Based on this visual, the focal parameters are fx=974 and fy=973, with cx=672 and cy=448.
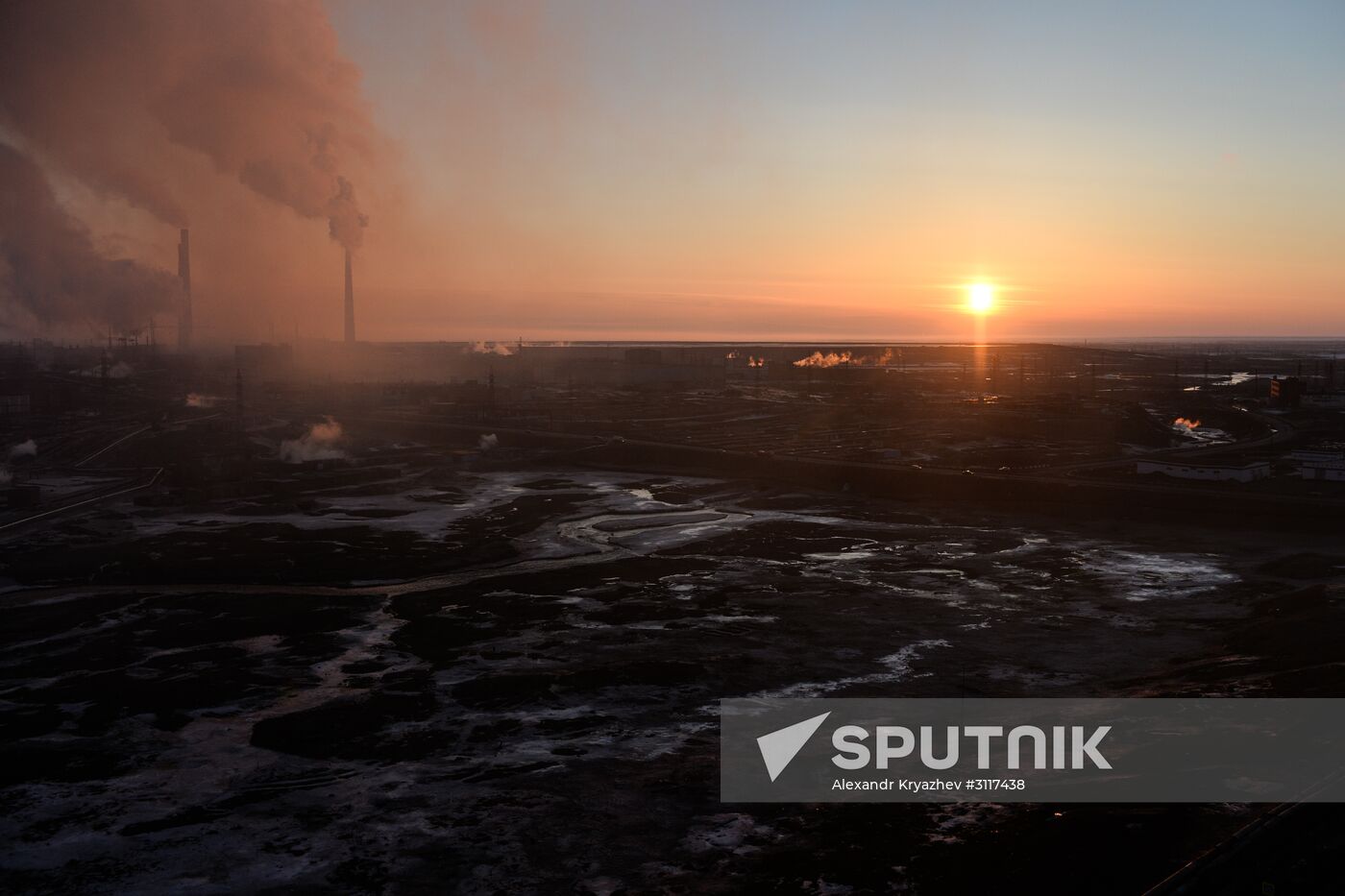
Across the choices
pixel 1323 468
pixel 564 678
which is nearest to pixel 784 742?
pixel 564 678

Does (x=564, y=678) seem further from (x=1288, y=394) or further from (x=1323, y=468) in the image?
(x=1288, y=394)

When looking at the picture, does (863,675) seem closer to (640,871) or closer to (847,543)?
(640,871)

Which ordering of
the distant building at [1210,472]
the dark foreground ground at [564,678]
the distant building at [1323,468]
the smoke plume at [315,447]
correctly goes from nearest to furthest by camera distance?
1. the dark foreground ground at [564,678]
2. the distant building at [1323,468]
3. the distant building at [1210,472]
4. the smoke plume at [315,447]

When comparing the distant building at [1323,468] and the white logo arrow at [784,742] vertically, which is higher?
the distant building at [1323,468]

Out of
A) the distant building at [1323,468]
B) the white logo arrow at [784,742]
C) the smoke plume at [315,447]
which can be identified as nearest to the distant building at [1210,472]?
the distant building at [1323,468]

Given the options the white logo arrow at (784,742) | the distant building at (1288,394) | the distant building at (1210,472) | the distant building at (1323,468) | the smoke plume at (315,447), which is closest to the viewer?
the white logo arrow at (784,742)

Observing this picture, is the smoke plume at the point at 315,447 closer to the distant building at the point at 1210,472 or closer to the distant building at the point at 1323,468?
the distant building at the point at 1210,472
